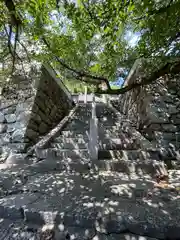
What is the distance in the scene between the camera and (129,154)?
2.30 metres

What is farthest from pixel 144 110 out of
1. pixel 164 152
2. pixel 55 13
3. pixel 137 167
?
pixel 55 13

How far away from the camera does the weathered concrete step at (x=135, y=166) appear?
199 centimetres

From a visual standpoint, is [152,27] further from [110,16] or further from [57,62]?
[57,62]

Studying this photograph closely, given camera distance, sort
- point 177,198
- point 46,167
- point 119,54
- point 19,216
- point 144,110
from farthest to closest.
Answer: point 119,54
point 144,110
point 46,167
point 177,198
point 19,216

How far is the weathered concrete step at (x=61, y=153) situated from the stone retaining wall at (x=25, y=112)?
0.36 meters

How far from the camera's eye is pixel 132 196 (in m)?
1.46

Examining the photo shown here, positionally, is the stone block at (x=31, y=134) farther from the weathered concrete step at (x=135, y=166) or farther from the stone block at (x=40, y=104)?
the weathered concrete step at (x=135, y=166)

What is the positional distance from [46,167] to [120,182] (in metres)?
1.13

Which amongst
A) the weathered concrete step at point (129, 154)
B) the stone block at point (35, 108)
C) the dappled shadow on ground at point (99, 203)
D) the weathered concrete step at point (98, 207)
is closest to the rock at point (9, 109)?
the stone block at point (35, 108)

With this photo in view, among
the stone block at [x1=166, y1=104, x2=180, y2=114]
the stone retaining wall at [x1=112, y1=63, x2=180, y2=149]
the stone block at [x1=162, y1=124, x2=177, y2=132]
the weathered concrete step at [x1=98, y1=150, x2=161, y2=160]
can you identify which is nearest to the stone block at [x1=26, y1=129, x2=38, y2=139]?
the weathered concrete step at [x1=98, y1=150, x2=161, y2=160]

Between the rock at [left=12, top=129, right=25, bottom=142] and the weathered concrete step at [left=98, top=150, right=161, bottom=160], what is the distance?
148cm

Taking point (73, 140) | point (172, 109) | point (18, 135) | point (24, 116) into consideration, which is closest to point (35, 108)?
point (24, 116)

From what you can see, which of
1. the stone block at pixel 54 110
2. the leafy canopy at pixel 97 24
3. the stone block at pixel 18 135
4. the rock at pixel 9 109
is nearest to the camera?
the leafy canopy at pixel 97 24

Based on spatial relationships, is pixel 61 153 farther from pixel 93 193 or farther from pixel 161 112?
pixel 161 112
